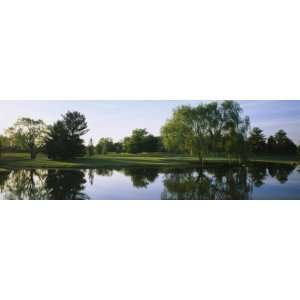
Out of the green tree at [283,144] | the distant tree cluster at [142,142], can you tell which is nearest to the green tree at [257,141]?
the green tree at [283,144]

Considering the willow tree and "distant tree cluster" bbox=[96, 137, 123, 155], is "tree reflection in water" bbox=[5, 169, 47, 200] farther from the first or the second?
the willow tree

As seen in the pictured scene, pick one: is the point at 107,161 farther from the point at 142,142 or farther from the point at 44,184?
the point at 44,184

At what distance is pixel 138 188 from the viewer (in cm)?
499

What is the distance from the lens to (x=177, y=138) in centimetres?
523

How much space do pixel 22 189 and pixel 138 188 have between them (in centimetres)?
167

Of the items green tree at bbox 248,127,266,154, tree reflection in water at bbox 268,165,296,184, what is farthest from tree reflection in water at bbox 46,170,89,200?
tree reflection in water at bbox 268,165,296,184

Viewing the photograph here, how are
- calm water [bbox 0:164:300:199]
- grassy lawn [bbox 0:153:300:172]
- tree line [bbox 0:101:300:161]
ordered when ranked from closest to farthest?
calm water [bbox 0:164:300:199] < tree line [bbox 0:101:300:161] < grassy lawn [bbox 0:153:300:172]

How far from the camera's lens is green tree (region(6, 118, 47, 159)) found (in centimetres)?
512

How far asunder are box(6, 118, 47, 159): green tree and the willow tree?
1.81m

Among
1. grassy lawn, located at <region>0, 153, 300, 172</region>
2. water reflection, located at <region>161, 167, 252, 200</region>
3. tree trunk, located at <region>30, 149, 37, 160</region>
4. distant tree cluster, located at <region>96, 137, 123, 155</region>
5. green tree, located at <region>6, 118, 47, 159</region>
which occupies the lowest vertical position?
water reflection, located at <region>161, 167, 252, 200</region>
